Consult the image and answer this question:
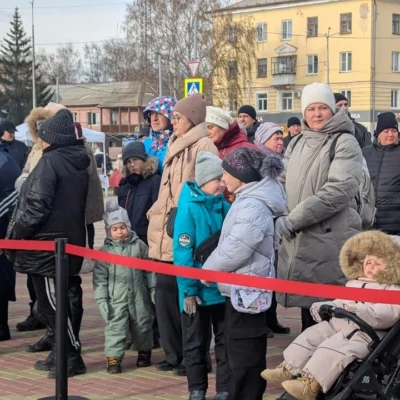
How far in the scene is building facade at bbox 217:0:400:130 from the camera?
6962 centimetres

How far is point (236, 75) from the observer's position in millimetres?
54312

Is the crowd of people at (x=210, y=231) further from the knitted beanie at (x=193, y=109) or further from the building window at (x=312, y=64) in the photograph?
the building window at (x=312, y=64)

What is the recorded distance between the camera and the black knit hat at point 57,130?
6.42m

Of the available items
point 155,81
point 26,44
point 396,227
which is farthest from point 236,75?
point 396,227

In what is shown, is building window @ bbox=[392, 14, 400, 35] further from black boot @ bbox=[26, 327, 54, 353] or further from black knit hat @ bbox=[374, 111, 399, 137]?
A: black boot @ bbox=[26, 327, 54, 353]

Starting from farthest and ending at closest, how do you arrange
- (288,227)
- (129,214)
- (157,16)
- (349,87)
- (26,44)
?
1. (26,44)
2. (349,87)
3. (157,16)
4. (129,214)
5. (288,227)

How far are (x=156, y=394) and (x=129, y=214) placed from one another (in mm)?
1881

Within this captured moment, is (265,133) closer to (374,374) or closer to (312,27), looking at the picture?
(374,374)

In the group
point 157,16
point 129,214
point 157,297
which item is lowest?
point 157,297

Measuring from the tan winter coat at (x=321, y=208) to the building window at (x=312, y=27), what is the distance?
6934 cm

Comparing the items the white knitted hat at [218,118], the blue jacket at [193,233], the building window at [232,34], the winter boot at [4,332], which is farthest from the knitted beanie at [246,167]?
the building window at [232,34]

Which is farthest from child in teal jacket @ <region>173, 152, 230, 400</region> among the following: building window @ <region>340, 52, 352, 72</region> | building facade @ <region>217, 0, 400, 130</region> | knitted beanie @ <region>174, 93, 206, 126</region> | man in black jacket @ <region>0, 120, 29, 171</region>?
building window @ <region>340, 52, 352, 72</region>

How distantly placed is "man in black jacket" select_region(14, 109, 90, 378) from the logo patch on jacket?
1.07 metres

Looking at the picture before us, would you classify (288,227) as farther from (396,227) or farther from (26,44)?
(26,44)
